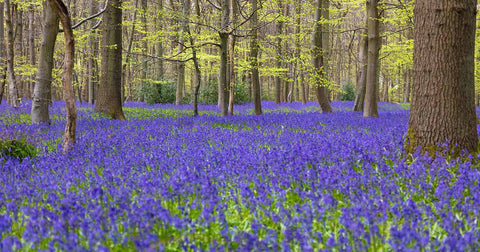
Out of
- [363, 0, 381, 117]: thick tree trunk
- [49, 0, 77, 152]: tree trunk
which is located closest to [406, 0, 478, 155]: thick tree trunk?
[49, 0, 77, 152]: tree trunk

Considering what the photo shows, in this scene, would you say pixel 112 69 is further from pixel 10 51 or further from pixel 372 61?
pixel 372 61

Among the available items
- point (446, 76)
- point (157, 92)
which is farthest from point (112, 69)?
point (157, 92)

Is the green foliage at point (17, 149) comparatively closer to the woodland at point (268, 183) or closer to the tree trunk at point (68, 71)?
the woodland at point (268, 183)

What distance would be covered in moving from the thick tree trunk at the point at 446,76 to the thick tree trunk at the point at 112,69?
917cm

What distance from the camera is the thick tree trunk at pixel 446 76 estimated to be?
15.6 feet

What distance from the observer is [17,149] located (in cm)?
578

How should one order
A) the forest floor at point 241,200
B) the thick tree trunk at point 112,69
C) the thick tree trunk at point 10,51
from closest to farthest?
the forest floor at point 241,200 → the thick tree trunk at point 112,69 → the thick tree trunk at point 10,51

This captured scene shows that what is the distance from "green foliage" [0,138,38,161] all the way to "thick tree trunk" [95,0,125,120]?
588cm

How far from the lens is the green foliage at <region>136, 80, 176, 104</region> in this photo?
948 inches

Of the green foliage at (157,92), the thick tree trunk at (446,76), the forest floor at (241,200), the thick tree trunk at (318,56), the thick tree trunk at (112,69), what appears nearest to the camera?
the forest floor at (241,200)

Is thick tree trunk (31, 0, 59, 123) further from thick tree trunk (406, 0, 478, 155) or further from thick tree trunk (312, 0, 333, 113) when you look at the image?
thick tree trunk (312, 0, 333, 113)

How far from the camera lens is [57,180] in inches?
163

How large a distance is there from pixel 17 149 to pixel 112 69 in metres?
6.66

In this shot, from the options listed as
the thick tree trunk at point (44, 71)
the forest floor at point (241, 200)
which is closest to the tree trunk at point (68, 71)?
the forest floor at point (241, 200)
